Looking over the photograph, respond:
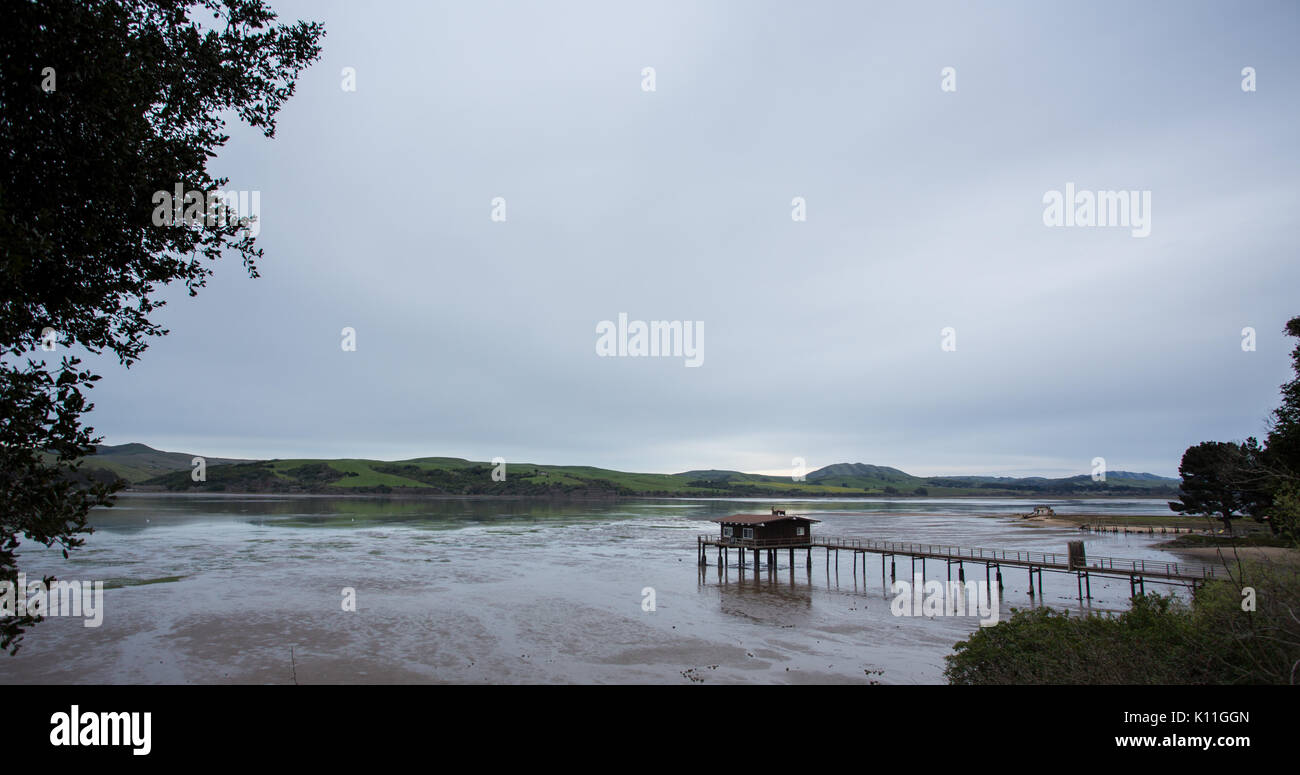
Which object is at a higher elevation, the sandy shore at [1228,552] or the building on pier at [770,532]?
the building on pier at [770,532]

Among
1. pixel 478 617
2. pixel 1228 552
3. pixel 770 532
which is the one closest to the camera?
pixel 478 617

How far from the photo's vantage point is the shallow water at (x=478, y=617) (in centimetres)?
2562

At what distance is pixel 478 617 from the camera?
3553cm

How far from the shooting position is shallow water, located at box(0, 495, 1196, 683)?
84.1 feet

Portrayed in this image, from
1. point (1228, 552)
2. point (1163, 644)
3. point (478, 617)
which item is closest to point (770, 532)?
point (478, 617)

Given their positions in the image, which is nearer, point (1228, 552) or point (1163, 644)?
point (1163, 644)

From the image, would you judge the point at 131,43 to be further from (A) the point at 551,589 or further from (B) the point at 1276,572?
(A) the point at 551,589

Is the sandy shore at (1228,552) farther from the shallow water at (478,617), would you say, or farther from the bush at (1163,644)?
the bush at (1163,644)

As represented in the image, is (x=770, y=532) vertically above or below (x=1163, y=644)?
below

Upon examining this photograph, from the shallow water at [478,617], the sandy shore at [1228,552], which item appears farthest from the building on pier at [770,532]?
the sandy shore at [1228,552]

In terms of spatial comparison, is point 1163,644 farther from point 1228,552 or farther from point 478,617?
point 1228,552

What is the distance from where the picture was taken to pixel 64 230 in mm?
9422

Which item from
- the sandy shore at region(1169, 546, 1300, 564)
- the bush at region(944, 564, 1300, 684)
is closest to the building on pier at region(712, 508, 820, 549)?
the sandy shore at region(1169, 546, 1300, 564)
